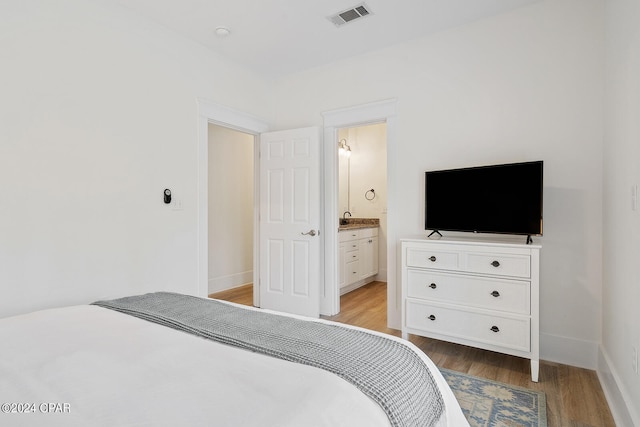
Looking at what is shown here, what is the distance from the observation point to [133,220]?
2645 mm

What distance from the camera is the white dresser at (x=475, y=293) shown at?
2293 millimetres

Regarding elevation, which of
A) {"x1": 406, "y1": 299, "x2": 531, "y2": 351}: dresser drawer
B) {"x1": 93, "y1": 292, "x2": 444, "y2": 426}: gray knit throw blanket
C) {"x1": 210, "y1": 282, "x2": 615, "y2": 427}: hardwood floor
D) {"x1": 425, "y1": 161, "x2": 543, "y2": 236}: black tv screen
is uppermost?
{"x1": 425, "y1": 161, "x2": 543, "y2": 236}: black tv screen

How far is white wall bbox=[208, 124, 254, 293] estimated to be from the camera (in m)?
4.63

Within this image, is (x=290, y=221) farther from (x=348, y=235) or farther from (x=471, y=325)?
(x=471, y=325)

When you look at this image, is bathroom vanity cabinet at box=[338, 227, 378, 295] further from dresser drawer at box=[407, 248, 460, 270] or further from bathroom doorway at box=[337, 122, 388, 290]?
dresser drawer at box=[407, 248, 460, 270]

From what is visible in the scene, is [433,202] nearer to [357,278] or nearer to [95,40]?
[357,278]

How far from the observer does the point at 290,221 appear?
372cm

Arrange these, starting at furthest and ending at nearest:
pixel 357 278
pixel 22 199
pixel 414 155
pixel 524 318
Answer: pixel 357 278 → pixel 414 155 → pixel 524 318 → pixel 22 199

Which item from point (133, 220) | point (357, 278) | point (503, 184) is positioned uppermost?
point (503, 184)

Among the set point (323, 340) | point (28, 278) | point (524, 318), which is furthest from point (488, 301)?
point (28, 278)

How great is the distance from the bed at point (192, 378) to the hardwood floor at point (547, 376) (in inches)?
53.8

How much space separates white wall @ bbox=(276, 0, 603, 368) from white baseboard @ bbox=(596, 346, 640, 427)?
209 mm

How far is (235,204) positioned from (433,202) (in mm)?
3060

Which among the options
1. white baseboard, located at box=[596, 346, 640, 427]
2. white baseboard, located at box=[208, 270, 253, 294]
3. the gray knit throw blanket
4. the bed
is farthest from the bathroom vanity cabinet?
the bed
